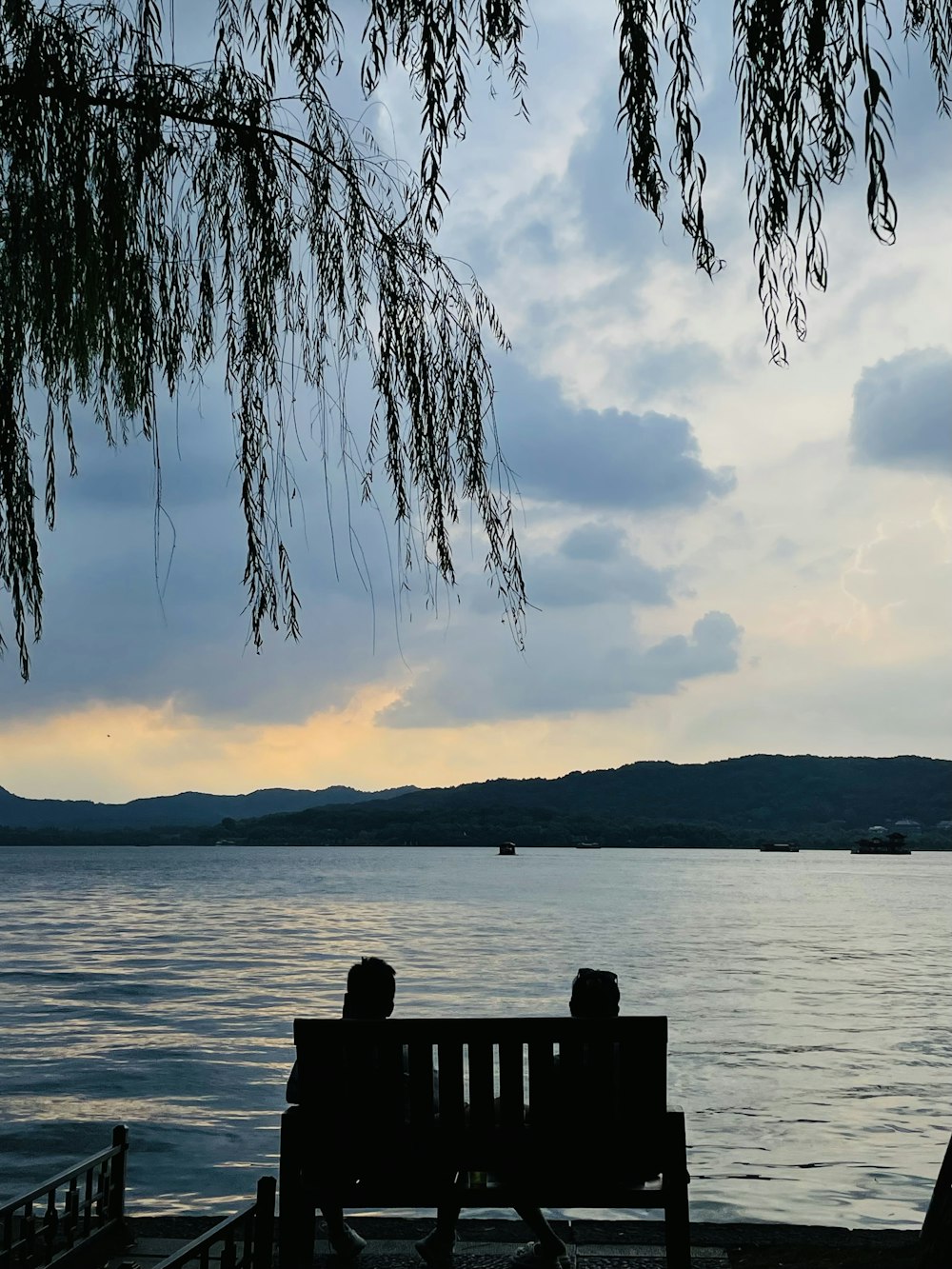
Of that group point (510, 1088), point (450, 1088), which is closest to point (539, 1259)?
point (510, 1088)

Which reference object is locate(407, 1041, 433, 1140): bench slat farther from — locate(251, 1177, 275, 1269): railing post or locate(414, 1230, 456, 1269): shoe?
locate(414, 1230, 456, 1269): shoe

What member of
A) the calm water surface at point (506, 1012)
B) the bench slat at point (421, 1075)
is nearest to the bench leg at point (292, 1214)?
the bench slat at point (421, 1075)

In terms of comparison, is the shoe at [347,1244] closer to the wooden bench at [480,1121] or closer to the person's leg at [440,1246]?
the person's leg at [440,1246]

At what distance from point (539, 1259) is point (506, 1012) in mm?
20503

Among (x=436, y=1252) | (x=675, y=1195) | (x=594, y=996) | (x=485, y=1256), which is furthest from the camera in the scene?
(x=485, y=1256)

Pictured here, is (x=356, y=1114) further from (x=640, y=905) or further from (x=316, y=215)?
(x=640, y=905)

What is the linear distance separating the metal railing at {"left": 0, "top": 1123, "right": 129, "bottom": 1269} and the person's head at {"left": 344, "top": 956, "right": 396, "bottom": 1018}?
1346 mm

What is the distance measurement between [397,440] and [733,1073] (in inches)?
614

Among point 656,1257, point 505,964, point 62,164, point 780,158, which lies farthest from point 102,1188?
point 505,964

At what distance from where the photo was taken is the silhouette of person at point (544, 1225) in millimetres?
4863

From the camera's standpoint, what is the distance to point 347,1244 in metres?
5.40

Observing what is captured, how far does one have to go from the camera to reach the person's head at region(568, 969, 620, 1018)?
4.86 metres

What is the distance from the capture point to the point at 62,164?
2.93 metres

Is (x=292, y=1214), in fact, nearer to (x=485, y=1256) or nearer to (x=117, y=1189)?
(x=485, y=1256)
